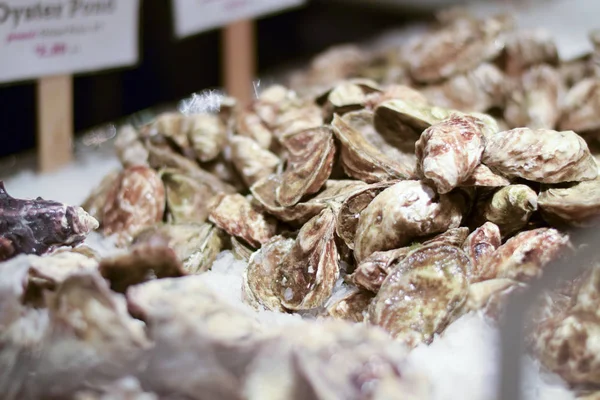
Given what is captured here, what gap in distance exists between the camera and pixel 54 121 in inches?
50.2

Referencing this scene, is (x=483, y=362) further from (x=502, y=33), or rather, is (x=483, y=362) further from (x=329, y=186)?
(x=502, y=33)

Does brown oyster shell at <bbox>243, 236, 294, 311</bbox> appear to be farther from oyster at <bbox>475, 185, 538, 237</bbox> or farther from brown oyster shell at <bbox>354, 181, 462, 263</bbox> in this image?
oyster at <bbox>475, 185, 538, 237</bbox>

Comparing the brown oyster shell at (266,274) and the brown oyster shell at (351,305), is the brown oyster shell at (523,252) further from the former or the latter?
the brown oyster shell at (266,274)

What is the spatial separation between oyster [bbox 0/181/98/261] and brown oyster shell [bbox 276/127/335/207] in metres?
0.27

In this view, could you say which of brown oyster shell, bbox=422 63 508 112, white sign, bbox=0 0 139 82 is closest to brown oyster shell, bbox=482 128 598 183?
brown oyster shell, bbox=422 63 508 112

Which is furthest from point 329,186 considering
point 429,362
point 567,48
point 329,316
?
point 567,48

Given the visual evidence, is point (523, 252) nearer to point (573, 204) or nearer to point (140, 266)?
point (573, 204)

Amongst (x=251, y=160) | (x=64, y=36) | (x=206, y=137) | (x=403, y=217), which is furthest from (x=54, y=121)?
(x=403, y=217)

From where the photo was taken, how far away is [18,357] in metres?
0.56

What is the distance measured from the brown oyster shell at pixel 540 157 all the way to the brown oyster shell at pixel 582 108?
0.43 m

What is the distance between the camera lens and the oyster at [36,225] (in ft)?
2.20

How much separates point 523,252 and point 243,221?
38 centimetres

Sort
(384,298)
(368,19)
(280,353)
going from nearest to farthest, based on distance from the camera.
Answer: (280,353) < (384,298) < (368,19)

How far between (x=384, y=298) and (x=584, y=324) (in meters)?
0.19
